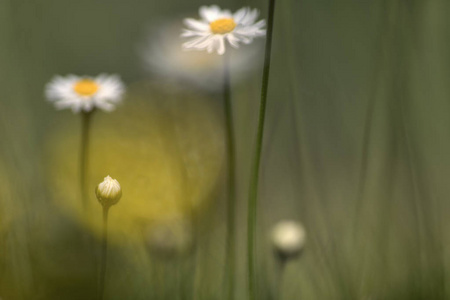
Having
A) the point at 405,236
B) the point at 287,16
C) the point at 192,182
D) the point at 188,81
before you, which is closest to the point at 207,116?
the point at 188,81

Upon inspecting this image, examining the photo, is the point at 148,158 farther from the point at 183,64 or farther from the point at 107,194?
the point at 107,194

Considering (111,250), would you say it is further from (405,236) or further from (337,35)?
(337,35)

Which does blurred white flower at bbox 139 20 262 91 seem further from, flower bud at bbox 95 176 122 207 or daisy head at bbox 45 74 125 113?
flower bud at bbox 95 176 122 207

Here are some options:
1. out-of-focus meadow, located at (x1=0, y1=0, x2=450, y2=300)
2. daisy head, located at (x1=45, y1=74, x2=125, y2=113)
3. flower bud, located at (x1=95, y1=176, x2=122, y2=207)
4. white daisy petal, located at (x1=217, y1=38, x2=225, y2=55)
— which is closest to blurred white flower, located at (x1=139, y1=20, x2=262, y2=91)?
out-of-focus meadow, located at (x1=0, y1=0, x2=450, y2=300)

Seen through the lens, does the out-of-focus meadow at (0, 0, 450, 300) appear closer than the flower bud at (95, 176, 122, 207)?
No

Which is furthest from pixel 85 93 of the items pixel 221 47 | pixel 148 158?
pixel 221 47

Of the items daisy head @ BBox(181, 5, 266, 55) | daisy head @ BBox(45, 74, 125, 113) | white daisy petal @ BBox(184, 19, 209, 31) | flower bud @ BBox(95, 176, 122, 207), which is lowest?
flower bud @ BBox(95, 176, 122, 207)
